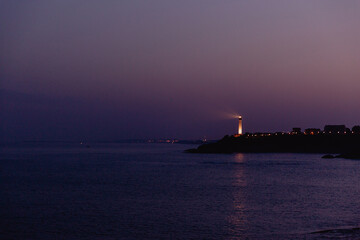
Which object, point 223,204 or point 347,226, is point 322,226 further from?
point 223,204

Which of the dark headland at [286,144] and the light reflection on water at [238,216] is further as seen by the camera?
the dark headland at [286,144]

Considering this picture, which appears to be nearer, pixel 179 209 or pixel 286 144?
pixel 179 209

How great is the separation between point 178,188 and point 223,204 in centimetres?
1060

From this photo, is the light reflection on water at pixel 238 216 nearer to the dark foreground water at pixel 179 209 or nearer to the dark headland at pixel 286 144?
the dark foreground water at pixel 179 209

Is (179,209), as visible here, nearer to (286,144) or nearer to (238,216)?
(238,216)

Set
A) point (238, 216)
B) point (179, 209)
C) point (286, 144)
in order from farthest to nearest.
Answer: point (286, 144) < point (179, 209) < point (238, 216)

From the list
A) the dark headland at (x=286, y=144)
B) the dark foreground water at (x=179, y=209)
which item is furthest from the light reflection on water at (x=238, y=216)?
the dark headland at (x=286, y=144)

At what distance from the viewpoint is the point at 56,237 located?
76.5ft

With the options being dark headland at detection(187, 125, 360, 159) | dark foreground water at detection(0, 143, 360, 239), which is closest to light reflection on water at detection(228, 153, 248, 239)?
dark foreground water at detection(0, 143, 360, 239)

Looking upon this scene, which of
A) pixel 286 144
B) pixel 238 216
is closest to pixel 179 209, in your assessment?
pixel 238 216

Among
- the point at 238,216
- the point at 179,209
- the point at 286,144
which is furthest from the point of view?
the point at 286,144

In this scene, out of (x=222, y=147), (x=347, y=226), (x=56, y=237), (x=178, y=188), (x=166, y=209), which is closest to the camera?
(x=56, y=237)

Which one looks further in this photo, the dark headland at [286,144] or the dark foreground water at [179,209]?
the dark headland at [286,144]

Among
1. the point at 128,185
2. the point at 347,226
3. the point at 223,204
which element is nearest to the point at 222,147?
the point at 128,185
